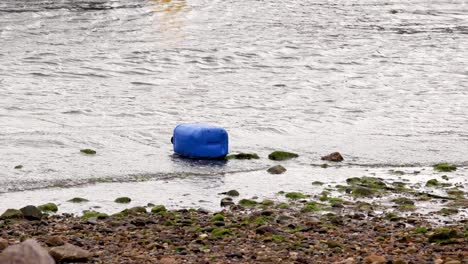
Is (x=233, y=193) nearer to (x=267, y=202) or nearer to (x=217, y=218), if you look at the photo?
(x=267, y=202)

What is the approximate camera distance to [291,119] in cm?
1678

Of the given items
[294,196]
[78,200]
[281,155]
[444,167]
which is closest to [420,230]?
[294,196]

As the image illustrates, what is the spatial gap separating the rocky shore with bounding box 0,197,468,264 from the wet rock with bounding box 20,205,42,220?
0.01m

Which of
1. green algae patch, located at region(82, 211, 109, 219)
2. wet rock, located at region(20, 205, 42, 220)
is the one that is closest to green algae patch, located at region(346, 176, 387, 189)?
green algae patch, located at region(82, 211, 109, 219)

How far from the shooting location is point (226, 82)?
20812 mm

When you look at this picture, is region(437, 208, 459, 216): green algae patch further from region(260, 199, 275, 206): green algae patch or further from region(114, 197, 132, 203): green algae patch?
region(114, 197, 132, 203): green algae patch

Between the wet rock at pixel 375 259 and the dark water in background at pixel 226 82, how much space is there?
4.99m

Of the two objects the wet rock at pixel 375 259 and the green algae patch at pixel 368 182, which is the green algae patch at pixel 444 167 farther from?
the wet rock at pixel 375 259

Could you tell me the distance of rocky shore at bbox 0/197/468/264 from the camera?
806 centimetres

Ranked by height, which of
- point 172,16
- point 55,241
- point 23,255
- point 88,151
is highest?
point 23,255

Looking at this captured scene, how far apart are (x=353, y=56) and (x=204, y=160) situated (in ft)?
38.9

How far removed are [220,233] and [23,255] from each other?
2189mm

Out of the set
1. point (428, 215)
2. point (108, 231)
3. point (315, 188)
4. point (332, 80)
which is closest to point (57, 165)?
point (315, 188)

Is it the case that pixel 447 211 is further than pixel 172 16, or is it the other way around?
pixel 172 16
